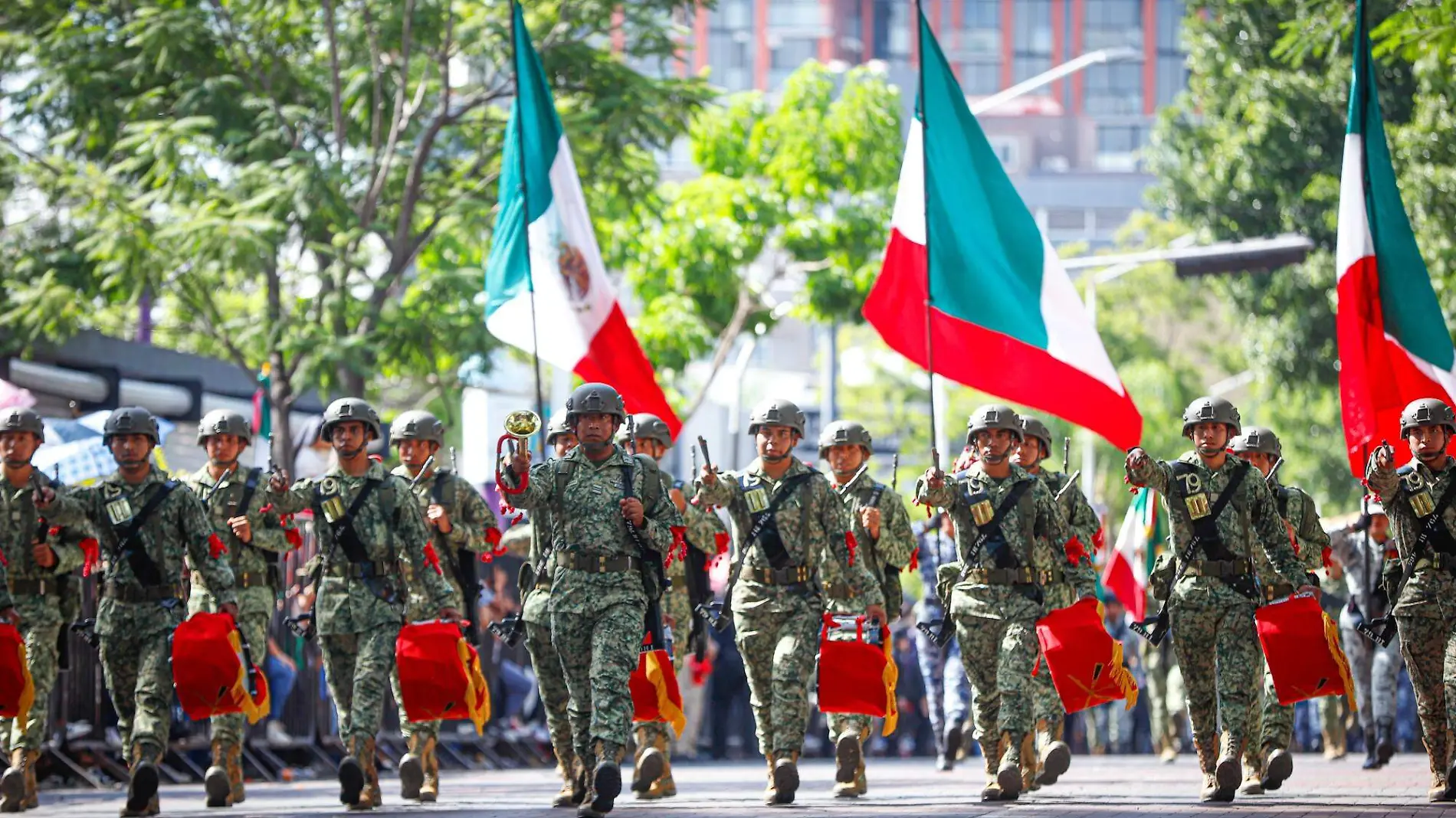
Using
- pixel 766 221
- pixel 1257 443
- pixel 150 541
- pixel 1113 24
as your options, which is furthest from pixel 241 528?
pixel 1113 24

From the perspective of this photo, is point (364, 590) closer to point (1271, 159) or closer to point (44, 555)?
point (44, 555)

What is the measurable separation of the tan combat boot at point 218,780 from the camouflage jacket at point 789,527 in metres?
3.12

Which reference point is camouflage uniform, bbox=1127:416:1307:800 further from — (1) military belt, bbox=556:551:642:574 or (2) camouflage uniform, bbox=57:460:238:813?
(2) camouflage uniform, bbox=57:460:238:813

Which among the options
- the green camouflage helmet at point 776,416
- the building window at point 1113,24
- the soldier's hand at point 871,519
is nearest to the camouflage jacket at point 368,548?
the green camouflage helmet at point 776,416

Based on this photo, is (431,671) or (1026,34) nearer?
(431,671)

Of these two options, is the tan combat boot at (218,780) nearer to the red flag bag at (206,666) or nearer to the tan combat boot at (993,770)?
the red flag bag at (206,666)

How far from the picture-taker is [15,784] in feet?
43.8

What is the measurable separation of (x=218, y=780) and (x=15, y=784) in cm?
114

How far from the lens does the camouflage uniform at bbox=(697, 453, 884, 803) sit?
13.9 meters

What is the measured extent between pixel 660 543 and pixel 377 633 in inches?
76.0

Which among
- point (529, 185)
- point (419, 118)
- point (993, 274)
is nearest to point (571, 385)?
point (419, 118)

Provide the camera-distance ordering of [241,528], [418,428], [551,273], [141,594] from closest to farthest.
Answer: [141,594], [241,528], [418,428], [551,273]

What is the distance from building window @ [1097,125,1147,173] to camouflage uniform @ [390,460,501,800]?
11997cm

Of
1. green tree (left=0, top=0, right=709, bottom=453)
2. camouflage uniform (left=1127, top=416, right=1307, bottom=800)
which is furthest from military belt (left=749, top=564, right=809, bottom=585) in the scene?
green tree (left=0, top=0, right=709, bottom=453)
